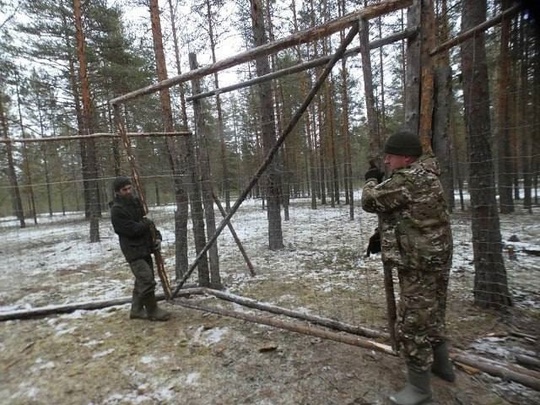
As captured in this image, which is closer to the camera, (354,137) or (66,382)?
(66,382)

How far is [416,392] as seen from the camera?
8.12 feet

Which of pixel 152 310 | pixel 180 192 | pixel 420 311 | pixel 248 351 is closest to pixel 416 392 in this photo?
pixel 420 311

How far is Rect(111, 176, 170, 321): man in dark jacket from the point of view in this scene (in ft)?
14.3

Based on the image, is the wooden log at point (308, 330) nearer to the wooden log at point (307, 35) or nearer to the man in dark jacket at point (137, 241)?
the man in dark jacket at point (137, 241)

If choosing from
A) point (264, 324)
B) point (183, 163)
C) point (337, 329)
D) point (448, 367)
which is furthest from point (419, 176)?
point (183, 163)

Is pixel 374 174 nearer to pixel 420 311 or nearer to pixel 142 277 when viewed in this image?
pixel 420 311

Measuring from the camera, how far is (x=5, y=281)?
7.26m

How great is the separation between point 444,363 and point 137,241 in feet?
12.4

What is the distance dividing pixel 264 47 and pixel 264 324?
3.18 metres

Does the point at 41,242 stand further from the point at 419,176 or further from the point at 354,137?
the point at 419,176

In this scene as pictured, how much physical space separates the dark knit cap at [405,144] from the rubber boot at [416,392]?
64.1 inches

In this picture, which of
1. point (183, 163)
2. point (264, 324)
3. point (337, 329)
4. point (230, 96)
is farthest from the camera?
point (230, 96)

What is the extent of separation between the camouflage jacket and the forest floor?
3.74 feet

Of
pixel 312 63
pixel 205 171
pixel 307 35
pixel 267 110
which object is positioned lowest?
pixel 205 171
